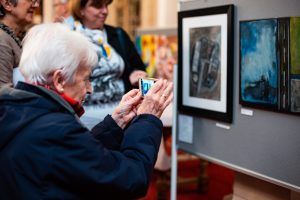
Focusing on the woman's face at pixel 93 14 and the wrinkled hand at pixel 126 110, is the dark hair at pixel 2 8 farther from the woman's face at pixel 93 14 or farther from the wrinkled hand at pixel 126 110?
the wrinkled hand at pixel 126 110

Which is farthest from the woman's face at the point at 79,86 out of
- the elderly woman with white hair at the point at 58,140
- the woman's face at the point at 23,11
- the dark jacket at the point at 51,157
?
the woman's face at the point at 23,11

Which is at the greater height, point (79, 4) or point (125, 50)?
point (79, 4)

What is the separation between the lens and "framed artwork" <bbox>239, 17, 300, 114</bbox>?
1.76m

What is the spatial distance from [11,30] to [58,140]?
921 mm

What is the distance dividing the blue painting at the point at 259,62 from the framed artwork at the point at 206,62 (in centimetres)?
9

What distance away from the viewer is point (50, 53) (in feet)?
4.41

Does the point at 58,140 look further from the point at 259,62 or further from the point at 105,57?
the point at 105,57

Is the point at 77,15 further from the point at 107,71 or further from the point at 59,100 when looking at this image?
the point at 59,100

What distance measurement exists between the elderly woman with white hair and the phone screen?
20 centimetres

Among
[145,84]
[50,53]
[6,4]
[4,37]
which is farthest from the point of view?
[6,4]

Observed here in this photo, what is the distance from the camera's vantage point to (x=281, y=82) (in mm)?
1835

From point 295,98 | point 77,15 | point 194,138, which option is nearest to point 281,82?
point 295,98

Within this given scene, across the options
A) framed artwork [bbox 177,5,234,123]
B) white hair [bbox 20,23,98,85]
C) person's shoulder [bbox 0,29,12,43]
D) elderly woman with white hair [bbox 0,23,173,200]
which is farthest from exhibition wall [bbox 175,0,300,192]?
person's shoulder [bbox 0,29,12,43]

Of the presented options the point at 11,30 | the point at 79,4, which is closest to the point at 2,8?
the point at 11,30
